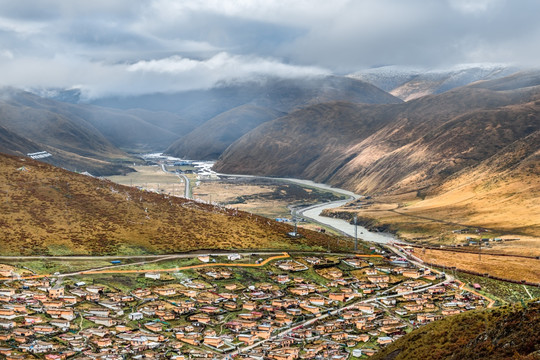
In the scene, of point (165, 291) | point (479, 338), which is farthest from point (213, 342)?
point (479, 338)

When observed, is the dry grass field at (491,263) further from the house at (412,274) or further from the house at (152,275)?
the house at (152,275)

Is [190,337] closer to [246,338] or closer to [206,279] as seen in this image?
[246,338]

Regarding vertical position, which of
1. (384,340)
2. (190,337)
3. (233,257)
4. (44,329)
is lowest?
(384,340)

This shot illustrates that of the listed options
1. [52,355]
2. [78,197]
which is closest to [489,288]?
[52,355]

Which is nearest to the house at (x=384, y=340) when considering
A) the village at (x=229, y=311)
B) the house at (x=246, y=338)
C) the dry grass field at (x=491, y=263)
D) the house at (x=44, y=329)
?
the village at (x=229, y=311)

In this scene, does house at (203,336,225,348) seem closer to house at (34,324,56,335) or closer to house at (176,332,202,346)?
house at (176,332,202,346)

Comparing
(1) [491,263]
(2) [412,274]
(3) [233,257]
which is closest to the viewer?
(2) [412,274]
